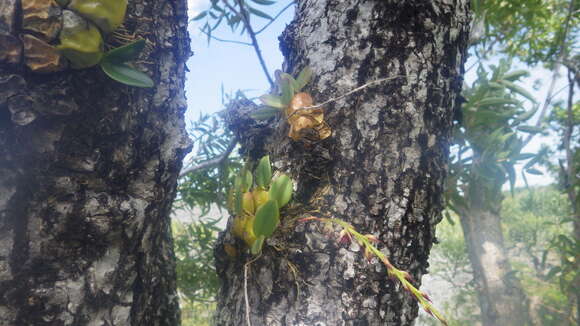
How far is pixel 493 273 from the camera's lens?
2.01 m

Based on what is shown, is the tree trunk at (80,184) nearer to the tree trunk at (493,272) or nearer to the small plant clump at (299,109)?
the small plant clump at (299,109)

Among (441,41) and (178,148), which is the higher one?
(441,41)

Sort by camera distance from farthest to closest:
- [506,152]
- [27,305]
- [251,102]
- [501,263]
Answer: [501,263]
[506,152]
[251,102]
[27,305]

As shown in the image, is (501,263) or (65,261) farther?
(501,263)

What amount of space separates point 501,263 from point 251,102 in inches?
73.5

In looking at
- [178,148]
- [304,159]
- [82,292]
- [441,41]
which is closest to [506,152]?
[441,41]

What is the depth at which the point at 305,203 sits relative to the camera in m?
0.53

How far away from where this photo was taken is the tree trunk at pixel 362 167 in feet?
1.59

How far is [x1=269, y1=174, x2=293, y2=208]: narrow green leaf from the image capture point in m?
0.48

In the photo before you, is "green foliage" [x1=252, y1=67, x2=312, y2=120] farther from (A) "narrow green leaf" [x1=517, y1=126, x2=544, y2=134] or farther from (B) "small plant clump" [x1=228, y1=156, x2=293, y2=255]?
(A) "narrow green leaf" [x1=517, y1=126, x2=544, y2=134]

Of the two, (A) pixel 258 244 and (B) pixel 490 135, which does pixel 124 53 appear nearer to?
(A) pixel 258 244

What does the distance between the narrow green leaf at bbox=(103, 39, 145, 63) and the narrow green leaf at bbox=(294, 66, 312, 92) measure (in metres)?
0.20

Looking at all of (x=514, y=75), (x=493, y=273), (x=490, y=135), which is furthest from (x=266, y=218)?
(x=493, y=273)

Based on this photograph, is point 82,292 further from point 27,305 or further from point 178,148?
point 178,148
